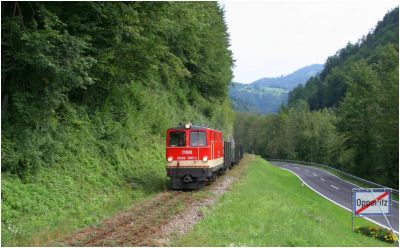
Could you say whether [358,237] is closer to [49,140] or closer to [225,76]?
[49,140]

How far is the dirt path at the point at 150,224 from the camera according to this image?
1037 centimetres

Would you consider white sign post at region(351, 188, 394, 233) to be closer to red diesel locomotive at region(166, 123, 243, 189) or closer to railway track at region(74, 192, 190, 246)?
railway track at region(74, 192, 190, 246)

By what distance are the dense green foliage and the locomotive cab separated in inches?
50.3

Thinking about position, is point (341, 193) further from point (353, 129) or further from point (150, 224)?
point (150, 224)

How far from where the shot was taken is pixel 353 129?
193 feet

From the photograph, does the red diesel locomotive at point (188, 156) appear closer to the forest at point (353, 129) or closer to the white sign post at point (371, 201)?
the white sign post at point (371, 201)

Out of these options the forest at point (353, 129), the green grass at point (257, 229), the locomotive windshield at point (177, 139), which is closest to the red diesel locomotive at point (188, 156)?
the locomotive windshield at point (177, 139)

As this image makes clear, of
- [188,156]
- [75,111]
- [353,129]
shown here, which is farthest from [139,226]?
[353,129]

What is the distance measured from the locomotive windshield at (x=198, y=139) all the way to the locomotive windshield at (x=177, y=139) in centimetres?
40

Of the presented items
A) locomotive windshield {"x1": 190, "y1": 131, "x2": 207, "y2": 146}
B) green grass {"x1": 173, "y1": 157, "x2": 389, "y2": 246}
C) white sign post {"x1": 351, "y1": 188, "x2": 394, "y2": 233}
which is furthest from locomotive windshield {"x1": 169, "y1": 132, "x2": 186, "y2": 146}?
white sign post {"x1": 351, "y1": 188, "x2": 394, "y2": 233}

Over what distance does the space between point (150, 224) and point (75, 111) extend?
7.35 metres

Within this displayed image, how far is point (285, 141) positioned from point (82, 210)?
102 m

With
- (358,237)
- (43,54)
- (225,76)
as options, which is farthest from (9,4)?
(225,76)

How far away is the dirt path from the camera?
34.0ft
